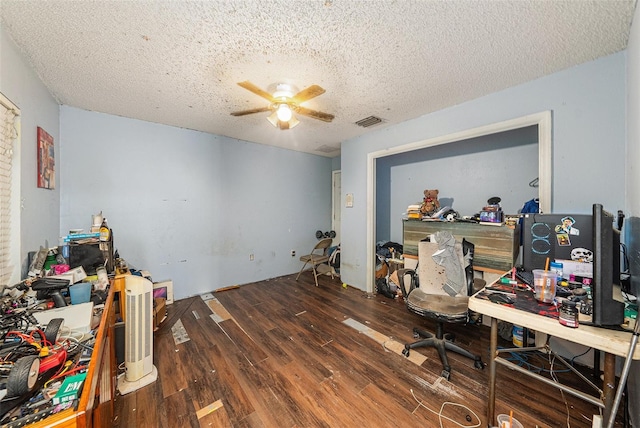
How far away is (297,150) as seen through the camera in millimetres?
4578

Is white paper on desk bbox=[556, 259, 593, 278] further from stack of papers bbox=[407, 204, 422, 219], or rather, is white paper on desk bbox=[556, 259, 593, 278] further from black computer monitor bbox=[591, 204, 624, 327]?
stack of papers bbox=[407, 204, 422, 219]

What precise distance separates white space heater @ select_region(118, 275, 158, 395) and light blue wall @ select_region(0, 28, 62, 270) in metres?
0.80

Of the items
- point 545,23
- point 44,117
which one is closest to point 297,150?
point 44,117

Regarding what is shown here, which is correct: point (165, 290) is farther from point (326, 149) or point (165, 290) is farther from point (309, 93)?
point (326, 149)

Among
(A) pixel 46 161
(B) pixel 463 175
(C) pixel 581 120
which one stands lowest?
(A) pixel 46 161

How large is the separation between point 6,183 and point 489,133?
4001mm

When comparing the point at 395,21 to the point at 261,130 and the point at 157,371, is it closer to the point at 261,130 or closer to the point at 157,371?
the point at 261,130

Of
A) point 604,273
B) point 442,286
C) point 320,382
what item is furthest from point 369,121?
point 320,382

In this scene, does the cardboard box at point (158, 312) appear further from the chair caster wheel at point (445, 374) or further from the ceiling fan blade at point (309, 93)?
the chair caster wheel at point (445, 374)

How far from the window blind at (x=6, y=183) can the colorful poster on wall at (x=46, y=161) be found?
17.4 inches

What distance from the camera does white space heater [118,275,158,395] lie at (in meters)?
1.69

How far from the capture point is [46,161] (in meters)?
2.08

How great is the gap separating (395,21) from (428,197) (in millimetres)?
2405

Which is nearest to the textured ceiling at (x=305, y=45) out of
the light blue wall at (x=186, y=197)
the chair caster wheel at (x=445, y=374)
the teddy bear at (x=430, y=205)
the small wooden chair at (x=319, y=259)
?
the light blue wall at (x=186, y=197)
